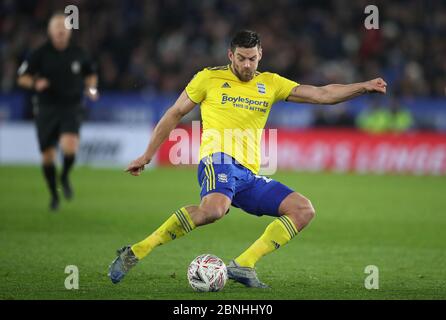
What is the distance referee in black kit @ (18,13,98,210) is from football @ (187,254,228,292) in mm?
6486

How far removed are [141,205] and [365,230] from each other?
13.1ft

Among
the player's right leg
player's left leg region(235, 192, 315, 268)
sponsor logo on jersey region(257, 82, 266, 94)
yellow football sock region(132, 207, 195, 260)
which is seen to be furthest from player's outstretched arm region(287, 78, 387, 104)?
yellow football sock region(132, 207, 195, 260)

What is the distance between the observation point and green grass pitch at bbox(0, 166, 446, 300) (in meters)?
7.58

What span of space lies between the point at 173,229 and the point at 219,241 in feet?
11.2

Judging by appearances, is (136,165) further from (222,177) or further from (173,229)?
(222,177)

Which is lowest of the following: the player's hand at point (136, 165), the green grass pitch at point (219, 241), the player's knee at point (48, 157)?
the green grass pitch at point (219, 241)

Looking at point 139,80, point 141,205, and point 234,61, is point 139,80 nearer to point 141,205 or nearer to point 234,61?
point 141,205

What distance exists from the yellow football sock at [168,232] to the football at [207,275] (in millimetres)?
299

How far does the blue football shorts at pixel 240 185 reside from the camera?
25.5 feet

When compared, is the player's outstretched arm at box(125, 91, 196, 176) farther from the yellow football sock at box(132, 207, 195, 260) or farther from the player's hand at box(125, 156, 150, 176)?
the yellow football sock at box(132, 207, 195, 260)

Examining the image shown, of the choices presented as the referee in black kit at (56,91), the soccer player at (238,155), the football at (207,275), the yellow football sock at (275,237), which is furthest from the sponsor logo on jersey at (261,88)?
the referee in black kit at (56,91)

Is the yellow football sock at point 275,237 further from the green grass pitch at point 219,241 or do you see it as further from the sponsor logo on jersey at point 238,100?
the sponsor logo on jersey at point 238,100

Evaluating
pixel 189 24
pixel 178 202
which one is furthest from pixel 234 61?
pixel 189 24

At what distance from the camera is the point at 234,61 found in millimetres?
7902
